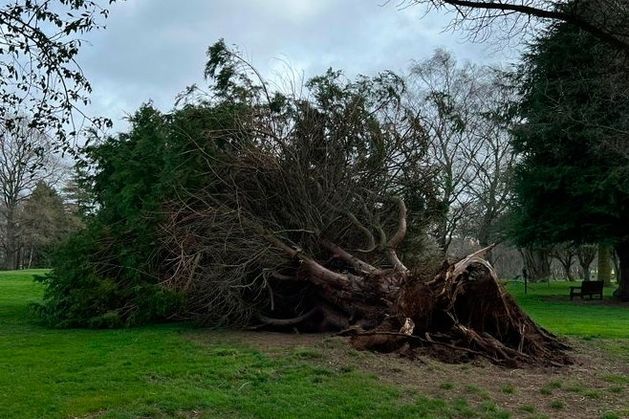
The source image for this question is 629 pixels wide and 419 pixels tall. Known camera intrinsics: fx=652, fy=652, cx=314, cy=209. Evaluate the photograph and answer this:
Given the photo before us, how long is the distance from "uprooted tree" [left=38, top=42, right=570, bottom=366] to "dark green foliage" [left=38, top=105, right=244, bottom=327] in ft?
0.16

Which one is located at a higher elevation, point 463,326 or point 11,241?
point 11,241

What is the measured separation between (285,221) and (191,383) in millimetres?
5761

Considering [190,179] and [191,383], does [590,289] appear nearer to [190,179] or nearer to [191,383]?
[190,179]

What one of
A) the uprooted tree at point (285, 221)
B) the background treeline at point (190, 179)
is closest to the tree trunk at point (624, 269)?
the background treeline at point (190, 179)

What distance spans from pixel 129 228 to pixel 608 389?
9.52 metres

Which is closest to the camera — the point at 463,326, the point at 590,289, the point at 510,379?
the point at 510,379

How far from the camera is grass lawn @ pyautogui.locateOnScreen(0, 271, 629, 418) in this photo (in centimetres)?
623

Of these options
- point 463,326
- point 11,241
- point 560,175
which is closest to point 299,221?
point 463,326

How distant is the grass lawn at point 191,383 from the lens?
20.4ft

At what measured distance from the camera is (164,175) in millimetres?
13422

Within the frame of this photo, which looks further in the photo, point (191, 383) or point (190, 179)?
point (190, 179)

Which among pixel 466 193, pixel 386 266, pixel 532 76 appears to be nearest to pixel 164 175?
pixel 386 266

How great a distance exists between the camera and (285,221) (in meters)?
12.7

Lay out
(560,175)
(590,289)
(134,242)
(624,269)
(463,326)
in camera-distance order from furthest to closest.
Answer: (624,269) < (590,289) < (560,175) < (134,242) < (463,326)
